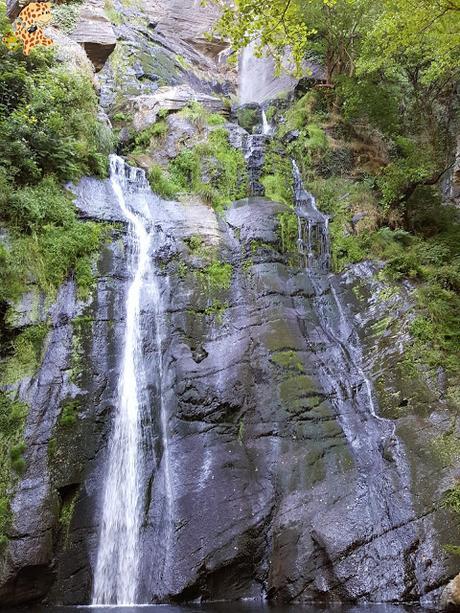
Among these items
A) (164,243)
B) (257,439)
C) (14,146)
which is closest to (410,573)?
(257,439)

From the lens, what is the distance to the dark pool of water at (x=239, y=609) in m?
6.42

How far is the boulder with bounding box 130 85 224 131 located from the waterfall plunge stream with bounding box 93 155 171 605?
26.8 feet

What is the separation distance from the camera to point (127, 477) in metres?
8.48

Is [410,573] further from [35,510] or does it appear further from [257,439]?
[35,510]

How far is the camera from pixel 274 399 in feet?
30.2

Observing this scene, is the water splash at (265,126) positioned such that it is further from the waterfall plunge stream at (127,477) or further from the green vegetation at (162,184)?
the waterfall plunge stream at (127,477)

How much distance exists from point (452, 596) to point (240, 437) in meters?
3.95

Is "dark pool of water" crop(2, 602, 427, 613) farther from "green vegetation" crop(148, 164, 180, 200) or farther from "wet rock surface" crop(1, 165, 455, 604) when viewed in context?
"green vegetation" crop(148, 164, 180, 200)

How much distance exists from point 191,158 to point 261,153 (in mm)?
2320

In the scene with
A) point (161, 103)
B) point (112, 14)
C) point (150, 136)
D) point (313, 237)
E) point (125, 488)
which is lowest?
point (125, 488)

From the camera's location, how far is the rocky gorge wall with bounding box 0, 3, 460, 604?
7.33 meters

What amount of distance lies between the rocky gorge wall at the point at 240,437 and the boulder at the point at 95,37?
961 centimetres

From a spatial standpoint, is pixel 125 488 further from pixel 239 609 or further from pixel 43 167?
pixel 43 167

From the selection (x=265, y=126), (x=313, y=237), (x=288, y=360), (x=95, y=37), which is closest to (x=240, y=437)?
(x=288, y=360)
